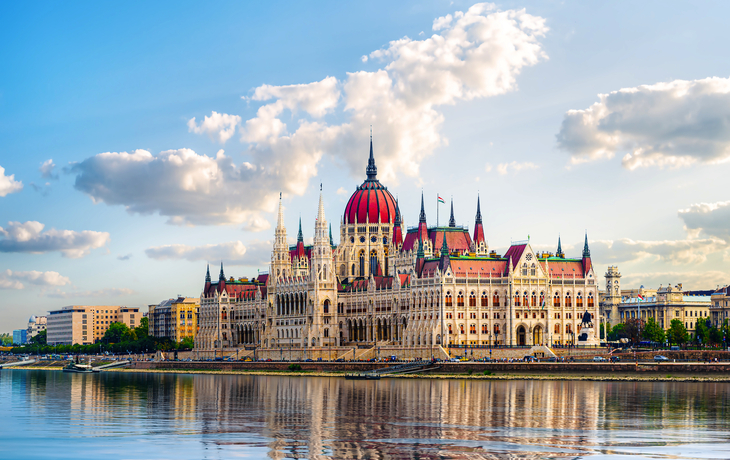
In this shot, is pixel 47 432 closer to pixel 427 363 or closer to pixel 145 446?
pixel 145 446

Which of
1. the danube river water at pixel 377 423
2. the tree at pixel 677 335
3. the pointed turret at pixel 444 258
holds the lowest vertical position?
the danube river water at pixel 377 423

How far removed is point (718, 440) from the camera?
59.2 m

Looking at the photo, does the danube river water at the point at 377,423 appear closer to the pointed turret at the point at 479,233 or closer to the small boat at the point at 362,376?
the small boat at the point at 362,376

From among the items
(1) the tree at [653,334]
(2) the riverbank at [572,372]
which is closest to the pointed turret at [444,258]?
(2) the riverbank at [572,372]

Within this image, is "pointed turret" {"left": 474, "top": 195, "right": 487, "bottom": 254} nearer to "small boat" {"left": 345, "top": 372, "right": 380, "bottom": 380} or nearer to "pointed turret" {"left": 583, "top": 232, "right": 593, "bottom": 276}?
"pointed turret" {"left": 583, "top": 232, "right": 593, "bottom": 276}

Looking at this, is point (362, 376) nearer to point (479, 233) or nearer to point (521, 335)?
point (521, 335)

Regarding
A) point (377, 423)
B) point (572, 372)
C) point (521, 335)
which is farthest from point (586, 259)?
point (377, 423)

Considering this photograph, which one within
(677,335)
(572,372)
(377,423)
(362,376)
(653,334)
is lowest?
(362,376)

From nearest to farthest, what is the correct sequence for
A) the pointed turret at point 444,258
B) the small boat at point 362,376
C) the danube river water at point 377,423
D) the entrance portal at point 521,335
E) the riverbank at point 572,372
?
the danube river water at point 377,423
the riverbank at point 572,372
the small boat at point 362,376
the pointed turret at point 444,258
the entrance portal at point 521,335

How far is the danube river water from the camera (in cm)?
5547

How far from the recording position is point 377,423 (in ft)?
226

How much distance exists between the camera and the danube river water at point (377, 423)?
55.5m

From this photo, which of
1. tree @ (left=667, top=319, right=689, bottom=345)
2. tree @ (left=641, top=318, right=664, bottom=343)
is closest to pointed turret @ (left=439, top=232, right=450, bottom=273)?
tree @ (left=641, top=318, right=664, bottom=343)

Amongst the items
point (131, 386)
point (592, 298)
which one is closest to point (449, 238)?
point (592, 298)
